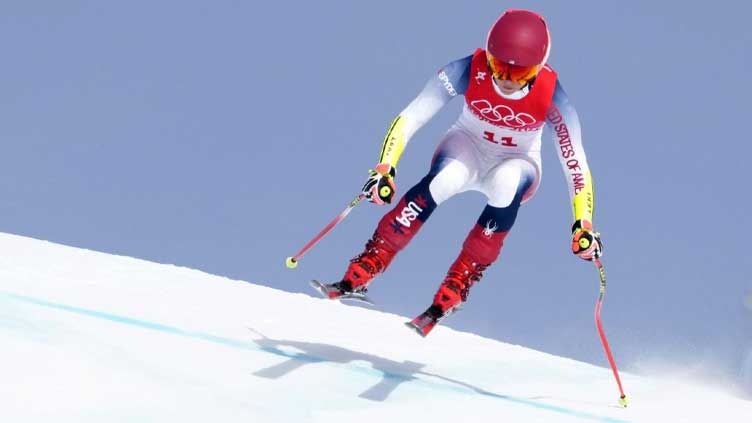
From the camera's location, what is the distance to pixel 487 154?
5.07 m

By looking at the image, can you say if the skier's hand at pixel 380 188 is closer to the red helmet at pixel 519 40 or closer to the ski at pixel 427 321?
the ski at pixel 427 321

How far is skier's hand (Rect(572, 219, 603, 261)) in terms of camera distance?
4719 millimetres

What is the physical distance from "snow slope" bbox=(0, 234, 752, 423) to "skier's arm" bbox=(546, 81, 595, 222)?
3.90 ft

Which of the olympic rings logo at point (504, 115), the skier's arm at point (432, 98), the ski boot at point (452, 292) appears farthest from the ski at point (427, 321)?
the olympic rings logo at point (504, 115)

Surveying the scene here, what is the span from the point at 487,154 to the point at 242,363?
6.05 feet

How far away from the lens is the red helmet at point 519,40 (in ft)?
15.1

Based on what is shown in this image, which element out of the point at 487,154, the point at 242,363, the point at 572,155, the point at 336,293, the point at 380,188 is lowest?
the point at 242,363

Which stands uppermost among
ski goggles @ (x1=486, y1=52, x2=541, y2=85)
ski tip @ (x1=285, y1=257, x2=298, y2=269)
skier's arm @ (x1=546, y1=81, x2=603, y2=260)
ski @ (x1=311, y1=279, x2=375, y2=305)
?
ski goggles @ (x1=486, y1=52, x2=541, y2=85)

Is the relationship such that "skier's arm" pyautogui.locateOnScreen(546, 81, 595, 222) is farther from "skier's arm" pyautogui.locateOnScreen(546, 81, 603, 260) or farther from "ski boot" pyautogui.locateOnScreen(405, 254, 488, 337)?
"ski boot" pyautogui.locateOnScreen(405, 254, 488, 337)

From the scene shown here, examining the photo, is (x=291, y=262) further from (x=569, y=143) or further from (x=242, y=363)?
(x=569, y=143)

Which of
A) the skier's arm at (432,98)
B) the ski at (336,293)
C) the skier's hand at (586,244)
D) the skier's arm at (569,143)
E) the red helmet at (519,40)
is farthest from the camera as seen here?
the skier's arm at (569,143)

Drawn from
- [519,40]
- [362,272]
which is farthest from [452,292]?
[519,40]

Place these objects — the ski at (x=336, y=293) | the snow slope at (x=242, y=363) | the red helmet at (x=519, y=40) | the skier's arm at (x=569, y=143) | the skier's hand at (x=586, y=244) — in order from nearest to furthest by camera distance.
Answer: the snow slope at (x=242, y=363) → the ski at (x=336, y=293) → the red helmet at (x=519, y=40) → the skier's hand at (x=586, y=244) → the skier's arm at (x=569, y=143)

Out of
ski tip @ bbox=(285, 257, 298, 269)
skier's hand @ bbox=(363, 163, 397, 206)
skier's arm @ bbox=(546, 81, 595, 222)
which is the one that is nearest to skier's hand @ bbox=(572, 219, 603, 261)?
skier's arm @ bbox=(546, 81, 595, 222)
